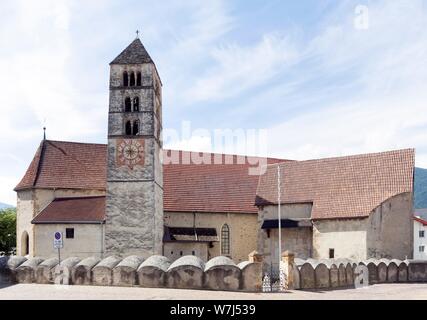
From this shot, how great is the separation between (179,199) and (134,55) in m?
A: 12.0

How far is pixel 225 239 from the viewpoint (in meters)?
47.5

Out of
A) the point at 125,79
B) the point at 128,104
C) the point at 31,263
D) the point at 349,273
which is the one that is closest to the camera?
the point at 31,263

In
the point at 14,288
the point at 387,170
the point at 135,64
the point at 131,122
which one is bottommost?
the point at 14,288

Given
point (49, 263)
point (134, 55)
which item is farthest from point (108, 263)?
point (134, 55)

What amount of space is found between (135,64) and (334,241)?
62.4ft

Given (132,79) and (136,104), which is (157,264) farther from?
(132,79)

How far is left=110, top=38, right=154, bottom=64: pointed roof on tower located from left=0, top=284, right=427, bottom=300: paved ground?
19.2m

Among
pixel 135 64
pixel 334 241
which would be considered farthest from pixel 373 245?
pixel 135 64

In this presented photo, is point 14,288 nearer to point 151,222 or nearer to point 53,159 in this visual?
point 151,222

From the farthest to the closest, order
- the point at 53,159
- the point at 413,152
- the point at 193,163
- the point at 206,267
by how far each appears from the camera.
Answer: the point at 193,163
the point at 53,159
the point at 413,152
the point at 206,267

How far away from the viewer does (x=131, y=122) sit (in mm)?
42438

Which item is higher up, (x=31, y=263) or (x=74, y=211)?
(x=74, y=211)

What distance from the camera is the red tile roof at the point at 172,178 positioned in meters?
46.7

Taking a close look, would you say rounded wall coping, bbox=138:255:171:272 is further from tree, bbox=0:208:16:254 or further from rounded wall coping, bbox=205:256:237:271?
tree, bbox=0:208:16:254
